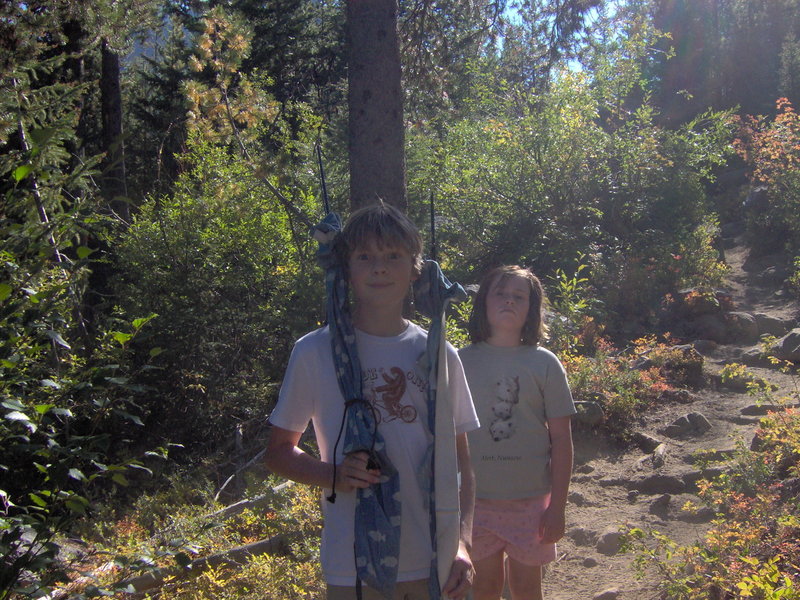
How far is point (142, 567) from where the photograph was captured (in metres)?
2.41

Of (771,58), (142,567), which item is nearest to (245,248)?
(142,567)

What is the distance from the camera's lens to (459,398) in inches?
87.4

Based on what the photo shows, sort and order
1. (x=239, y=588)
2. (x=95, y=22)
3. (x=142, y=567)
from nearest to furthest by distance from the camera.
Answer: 1. (x=142, y=567)
2. (x=239, y=588)
3. (x=95, y=22)

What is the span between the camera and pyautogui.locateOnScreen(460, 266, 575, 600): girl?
2.89 meters

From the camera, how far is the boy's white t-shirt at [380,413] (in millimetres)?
2031

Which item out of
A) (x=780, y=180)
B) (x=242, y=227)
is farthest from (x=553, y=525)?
(x=780, y=180)

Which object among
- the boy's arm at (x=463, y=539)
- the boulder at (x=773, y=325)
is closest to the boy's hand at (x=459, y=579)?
the boy's arm at (x=463, y=539)

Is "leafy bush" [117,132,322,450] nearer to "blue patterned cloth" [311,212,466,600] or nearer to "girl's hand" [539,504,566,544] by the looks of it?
"girl's hand" [539,504,566,544]

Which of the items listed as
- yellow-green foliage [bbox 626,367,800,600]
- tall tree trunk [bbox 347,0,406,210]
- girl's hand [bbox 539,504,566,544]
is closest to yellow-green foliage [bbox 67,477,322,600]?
girl's hand [bbox 539,504,566,544]

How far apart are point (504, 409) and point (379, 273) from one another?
1.03m

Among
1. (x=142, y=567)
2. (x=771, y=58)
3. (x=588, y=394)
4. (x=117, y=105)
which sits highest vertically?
(x=771, y=58)

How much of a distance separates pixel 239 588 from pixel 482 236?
7013 mm

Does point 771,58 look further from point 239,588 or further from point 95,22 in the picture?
point 239,588

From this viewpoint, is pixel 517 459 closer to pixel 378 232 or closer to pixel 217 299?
pixel 378 232
